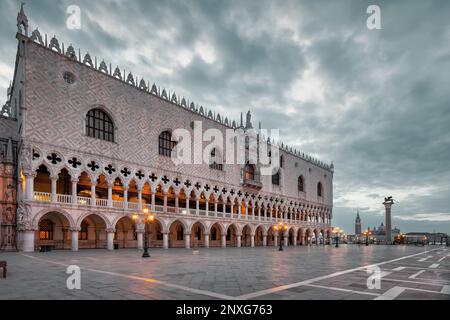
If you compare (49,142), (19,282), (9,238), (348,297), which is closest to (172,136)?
(49,142)

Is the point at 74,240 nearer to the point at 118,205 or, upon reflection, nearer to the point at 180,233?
the point at 118,205

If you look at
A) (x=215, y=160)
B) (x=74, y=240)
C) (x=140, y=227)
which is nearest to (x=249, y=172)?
(x=215, y=160)

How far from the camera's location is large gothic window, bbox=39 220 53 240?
1039 inches

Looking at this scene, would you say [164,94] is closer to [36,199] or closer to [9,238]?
[36,199]

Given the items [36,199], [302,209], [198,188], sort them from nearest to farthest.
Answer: [36,199], [198,188], [302,209]

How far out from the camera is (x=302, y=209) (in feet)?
185

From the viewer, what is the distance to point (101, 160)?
27.5 metres

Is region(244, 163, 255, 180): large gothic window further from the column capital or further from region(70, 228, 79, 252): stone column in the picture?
region(70, 228, 79, 252): stone column

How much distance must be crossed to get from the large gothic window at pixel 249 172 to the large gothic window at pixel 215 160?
5.46 meters

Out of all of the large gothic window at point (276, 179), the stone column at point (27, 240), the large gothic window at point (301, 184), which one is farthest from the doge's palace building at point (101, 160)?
the large gothic window at point (301, 184)

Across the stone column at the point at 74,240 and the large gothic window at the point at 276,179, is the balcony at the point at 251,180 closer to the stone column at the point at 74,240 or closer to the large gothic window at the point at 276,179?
the large gothic window at the point at 276,179

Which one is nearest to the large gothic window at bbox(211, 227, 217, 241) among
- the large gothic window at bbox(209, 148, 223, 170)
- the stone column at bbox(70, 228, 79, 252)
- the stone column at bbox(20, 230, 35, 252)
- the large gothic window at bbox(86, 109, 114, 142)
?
the large gothic window at bbox(209, 148, 223, 170)
